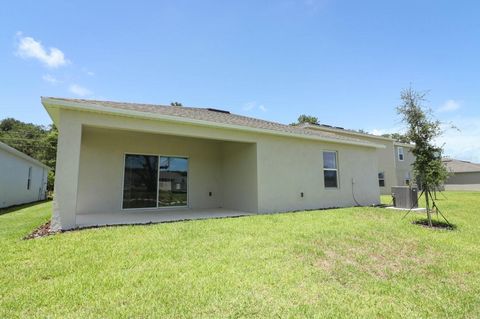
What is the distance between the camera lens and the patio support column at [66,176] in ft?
19.5

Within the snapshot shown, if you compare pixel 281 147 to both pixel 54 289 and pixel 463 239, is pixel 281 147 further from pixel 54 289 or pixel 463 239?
pixel 54 289

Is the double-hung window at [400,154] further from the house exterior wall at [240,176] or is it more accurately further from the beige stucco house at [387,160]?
the house exterior wall at [240,176]

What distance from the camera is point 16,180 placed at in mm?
14094

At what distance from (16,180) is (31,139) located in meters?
32.9

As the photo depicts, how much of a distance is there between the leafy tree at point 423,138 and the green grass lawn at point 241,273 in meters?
1.62

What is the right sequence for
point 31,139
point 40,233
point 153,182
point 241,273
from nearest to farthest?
point 241,273 → point 40,233 → point 153,182 → point 31,139

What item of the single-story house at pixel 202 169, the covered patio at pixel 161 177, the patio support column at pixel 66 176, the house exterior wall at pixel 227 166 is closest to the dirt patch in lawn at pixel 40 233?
the patio support column at pixel 66 176

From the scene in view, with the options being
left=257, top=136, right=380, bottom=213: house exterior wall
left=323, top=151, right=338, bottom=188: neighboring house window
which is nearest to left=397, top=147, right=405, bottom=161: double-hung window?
left=257, top=136, right=380, bottom=213: house exterior wall

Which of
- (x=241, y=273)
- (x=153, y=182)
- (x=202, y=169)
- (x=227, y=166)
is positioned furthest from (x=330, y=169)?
(x=241, y=273)

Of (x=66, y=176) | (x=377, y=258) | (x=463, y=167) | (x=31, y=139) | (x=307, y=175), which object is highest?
(x=31, y=139)

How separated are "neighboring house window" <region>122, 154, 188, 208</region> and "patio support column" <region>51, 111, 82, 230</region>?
3308 mm

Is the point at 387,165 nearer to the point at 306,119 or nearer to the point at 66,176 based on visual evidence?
the point at 306,119

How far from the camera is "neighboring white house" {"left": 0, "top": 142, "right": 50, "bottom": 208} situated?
12.4 meters

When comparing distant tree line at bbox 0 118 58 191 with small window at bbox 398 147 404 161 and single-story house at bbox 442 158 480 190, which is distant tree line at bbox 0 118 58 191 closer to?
small window at bbox 398 147 404 161
